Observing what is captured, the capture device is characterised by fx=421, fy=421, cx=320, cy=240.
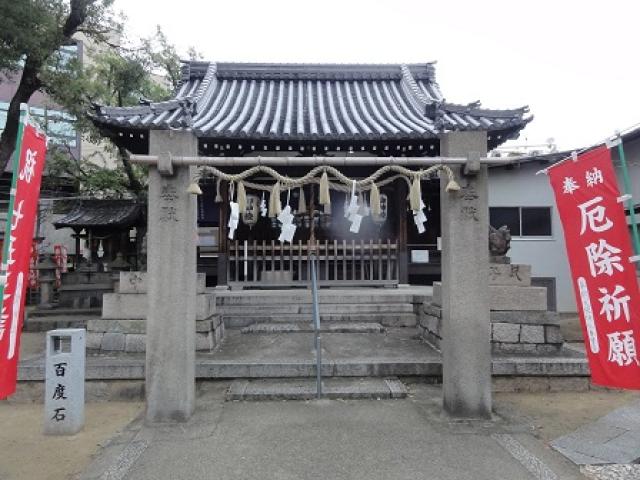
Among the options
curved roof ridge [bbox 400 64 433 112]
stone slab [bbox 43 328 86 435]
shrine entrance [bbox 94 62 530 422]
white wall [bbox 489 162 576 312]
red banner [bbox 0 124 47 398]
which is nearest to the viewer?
red banner [bbox 0 124 47 398]

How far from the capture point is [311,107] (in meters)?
12.5

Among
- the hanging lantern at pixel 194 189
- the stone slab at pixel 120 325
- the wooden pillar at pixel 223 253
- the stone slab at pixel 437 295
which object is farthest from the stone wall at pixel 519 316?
the wooden pillar at pixel 223 253

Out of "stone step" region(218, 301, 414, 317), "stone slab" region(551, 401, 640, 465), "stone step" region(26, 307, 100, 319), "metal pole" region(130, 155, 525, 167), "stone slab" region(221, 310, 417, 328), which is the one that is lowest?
"stone slab" region(551, 401, 640, 465)

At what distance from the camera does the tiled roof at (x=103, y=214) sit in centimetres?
1353

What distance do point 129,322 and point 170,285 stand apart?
304cm

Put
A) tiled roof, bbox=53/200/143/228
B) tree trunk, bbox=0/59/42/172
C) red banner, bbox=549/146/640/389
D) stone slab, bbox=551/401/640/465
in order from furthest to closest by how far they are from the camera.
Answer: tiled roof, bbox=53/200/143/228 < tree trunk, bbox=0/59/42/172 < stone slab, bbox=551/401/640/465 < red banner, bbox=549/146/640/389

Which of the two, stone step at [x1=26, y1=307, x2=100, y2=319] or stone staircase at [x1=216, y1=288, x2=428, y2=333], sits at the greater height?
stone staircase at [x1=216, y1=288, x2=428, y2=333]

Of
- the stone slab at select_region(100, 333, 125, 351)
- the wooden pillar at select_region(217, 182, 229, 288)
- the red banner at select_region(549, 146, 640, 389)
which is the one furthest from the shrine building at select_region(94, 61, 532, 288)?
the red banner at select_region(549, 146, 640, 389)

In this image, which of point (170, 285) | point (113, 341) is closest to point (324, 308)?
point (113, 341)

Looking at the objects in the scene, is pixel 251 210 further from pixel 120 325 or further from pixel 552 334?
pixel 552 334

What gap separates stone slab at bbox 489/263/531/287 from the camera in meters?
7.52

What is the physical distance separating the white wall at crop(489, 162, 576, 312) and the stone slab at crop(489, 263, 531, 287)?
9347 millimetres

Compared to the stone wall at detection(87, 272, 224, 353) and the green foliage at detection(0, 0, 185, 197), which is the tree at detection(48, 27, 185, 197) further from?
the stone wall at detection(87, 272, 224, 353)

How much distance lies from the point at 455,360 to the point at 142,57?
1451 centimetres
